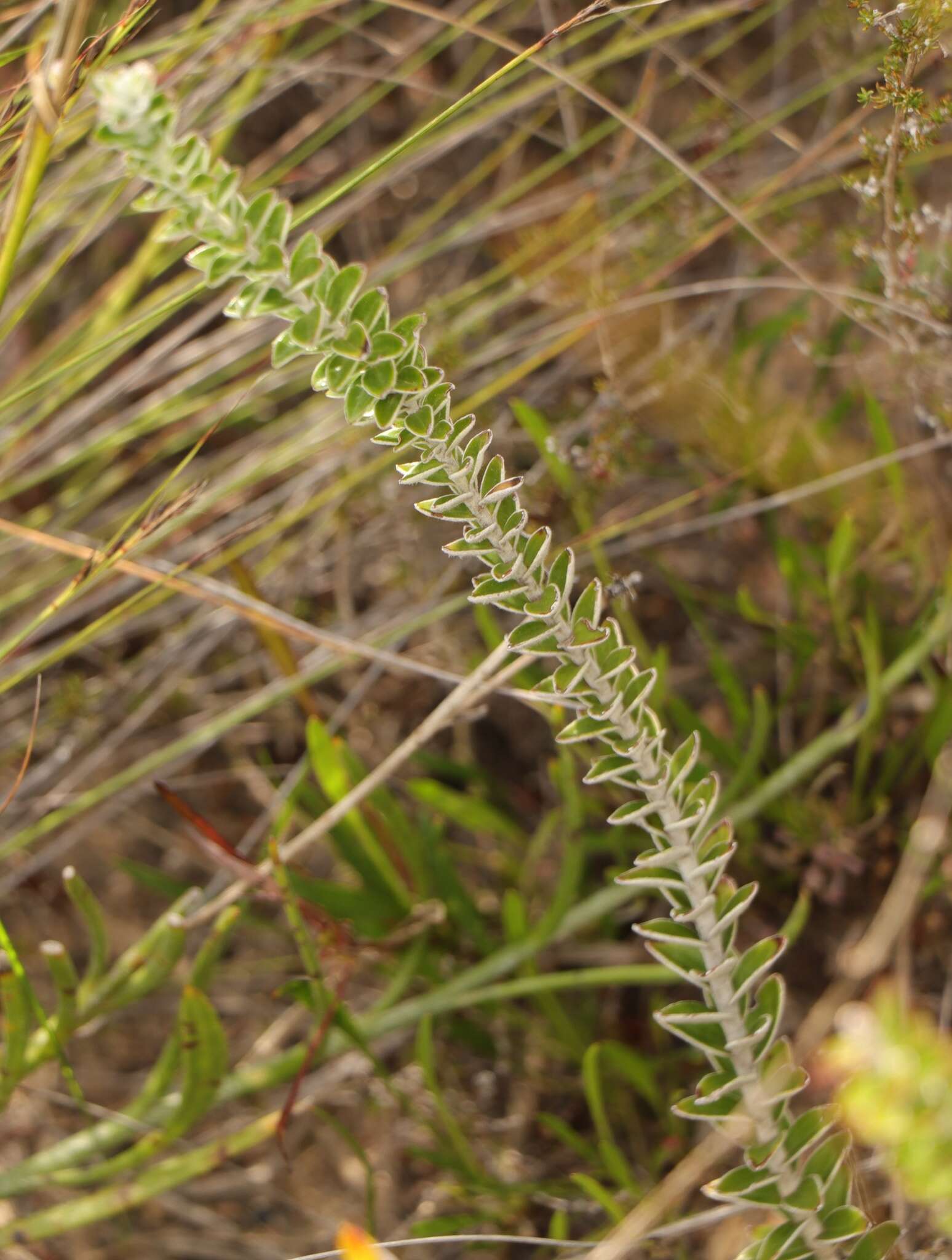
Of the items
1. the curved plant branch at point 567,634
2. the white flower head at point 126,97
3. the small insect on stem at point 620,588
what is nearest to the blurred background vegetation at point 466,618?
the small insect on stem at point 620,588

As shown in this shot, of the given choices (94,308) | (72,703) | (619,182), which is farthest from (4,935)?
(619,182)

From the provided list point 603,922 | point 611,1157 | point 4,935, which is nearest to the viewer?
point 4,935

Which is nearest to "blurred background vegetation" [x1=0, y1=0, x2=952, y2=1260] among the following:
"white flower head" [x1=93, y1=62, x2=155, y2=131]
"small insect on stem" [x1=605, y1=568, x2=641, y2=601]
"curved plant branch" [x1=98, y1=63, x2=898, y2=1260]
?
"small insect on stem" [x1=605, y1=568, x2=641, y2=601]

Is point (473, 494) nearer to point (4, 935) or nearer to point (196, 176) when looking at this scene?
point (196, 176)

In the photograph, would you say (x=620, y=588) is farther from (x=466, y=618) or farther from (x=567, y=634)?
(x=466, y=618)

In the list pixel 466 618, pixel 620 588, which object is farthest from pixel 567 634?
pixel 466 618
